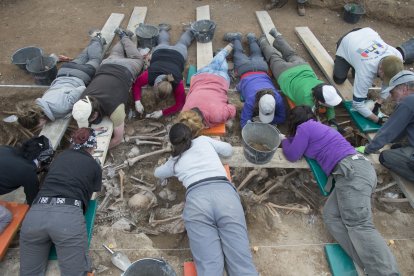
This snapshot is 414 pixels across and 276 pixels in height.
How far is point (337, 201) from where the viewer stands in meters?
4.47

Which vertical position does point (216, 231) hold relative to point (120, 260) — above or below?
above

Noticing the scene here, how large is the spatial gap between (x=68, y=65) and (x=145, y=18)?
3.18 metres

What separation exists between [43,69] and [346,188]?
607 centimetres

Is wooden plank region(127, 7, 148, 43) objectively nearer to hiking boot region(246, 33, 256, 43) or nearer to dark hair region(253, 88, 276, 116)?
hiking boot region(246, 33, 256, 43)

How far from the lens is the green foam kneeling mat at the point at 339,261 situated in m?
4.07

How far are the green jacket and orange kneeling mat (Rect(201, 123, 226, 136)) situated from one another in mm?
1484

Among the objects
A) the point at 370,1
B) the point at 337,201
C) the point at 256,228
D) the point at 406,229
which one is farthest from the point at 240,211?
the point at 370,1

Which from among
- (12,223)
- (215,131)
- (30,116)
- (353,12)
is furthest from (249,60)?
(12,223)

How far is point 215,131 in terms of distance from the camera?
5555 millimetres

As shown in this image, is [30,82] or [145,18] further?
[145,18]

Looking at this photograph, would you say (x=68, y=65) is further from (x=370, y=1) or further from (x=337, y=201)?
(x=370, y=1)

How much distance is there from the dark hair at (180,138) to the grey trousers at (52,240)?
1.45 metres

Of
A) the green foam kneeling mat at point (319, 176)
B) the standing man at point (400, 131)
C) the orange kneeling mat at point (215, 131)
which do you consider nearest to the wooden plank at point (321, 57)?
the standing man at point (400, 131)

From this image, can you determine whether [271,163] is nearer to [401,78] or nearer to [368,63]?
[401,78]
